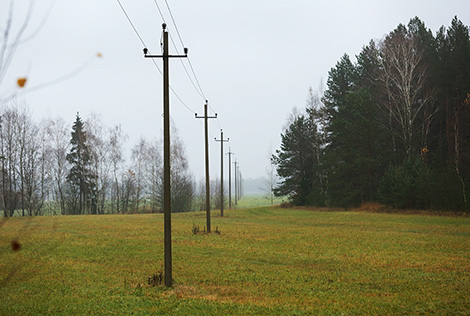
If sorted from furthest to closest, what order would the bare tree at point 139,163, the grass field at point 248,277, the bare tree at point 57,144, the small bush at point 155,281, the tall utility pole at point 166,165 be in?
the bare tree at point 139,163 → the bare tree at point 57,144 → the small bush at point 155,281 → the tall utility pole at point 166,165 → the grass field at point 248,277

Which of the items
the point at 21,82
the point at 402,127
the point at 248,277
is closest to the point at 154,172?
the point at 402,127

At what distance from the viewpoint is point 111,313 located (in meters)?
8.80

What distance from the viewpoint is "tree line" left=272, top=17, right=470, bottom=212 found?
3647 centimetres

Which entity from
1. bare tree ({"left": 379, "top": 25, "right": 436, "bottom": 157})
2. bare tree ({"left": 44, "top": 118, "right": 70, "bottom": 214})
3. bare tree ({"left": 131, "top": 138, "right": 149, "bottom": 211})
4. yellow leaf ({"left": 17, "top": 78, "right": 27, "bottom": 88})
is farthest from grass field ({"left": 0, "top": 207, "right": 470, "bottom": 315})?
bare tree ({"left": 131, "top": 138, "right": 149, "bottom": 211})

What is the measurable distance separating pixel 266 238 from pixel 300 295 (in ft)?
39.3

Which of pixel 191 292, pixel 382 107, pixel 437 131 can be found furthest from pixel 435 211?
pixel 191 292

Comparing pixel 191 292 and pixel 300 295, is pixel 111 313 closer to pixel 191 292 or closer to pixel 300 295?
pixel 191 292

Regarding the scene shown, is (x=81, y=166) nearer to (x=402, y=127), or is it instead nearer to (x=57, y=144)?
(x=57, y=144)

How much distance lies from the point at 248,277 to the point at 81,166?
51244 millimetres

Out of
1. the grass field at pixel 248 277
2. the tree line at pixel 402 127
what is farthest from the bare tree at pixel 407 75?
the grass field at pixel 248 277

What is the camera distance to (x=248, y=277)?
12570 mm

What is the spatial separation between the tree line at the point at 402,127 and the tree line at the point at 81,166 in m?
20.9

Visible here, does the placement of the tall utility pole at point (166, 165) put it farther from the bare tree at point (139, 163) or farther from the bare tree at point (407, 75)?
the bare tree at point (139, 163)

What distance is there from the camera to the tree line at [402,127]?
120 ft
